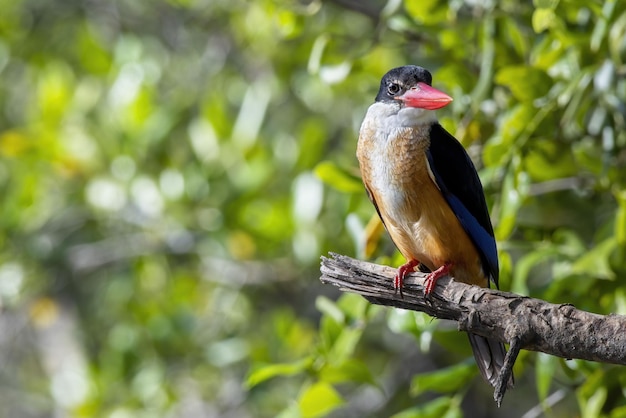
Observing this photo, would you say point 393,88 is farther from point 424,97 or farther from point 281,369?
point 281,369

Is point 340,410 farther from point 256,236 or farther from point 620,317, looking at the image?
point 620,317

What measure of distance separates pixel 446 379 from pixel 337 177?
795 mm

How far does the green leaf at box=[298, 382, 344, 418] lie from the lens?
138 inches

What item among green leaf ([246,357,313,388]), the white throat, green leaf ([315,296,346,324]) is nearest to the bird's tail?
green leaf ([315,296,346,324])

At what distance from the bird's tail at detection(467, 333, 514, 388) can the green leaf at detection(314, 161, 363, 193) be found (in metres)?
0.74

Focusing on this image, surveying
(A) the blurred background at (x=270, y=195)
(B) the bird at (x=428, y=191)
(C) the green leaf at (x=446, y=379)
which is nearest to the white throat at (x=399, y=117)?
(B) the bird at (x=428, y=191)

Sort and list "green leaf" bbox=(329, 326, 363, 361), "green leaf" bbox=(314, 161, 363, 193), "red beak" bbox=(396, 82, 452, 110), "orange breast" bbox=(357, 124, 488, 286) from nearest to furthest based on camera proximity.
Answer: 1. "red beak" bbox=(396, 82, 452, 110)
2. "orange breast" bbox=(357, 124, 488, 286)
3. "green leaf" bbox=(329, 326, 363, 361)
4. "green leaf" bbox=(314, 161, 363, 193)

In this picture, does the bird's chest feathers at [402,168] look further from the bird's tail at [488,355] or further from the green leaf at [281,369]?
the green leaf at [281,369]

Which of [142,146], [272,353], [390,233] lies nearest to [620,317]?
[390,233]

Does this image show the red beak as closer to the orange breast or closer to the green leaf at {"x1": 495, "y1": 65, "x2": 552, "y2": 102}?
the orange breast

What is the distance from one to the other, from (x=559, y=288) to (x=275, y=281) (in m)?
2.72

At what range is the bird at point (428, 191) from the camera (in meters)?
3.17

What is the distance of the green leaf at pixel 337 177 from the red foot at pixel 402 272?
463 millimetres

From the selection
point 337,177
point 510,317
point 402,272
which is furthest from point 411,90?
point 510,317
